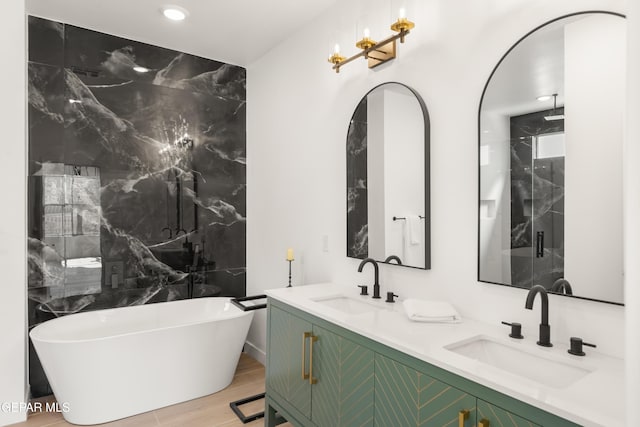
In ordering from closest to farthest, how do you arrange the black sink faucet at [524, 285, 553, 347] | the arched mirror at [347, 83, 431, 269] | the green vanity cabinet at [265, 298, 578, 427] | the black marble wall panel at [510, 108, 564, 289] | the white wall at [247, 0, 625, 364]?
the green vanity cabinet at [265, 298, 578, 427] < the black sink faucet at [524, 285, 553, 347] < the black marble wall panel at [510, 108, 564, 289] < the white wall at [247, 0, 625, 364] < the arched mirror at [347, 83, 431, 269]

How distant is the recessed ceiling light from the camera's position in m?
2.79

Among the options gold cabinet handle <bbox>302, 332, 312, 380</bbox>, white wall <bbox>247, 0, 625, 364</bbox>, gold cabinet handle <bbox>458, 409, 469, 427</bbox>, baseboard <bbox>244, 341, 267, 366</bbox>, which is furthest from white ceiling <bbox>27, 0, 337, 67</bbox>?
baseboard <bbox>244, 341, 267, 366</bbox>

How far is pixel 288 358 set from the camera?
2193mm

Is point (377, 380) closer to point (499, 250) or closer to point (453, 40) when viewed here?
point (499, 250)

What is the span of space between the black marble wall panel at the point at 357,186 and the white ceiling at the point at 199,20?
3.05ft

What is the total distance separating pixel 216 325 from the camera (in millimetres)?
2859

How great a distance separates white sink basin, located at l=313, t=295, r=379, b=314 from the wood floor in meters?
0.96

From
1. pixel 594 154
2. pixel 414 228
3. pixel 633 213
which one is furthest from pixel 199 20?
pixel 633 213

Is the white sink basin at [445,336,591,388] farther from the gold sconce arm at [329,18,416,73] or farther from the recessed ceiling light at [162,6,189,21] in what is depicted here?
the recessed ceiling light at [162,6,189,21]

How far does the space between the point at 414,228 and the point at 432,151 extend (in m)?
0.42

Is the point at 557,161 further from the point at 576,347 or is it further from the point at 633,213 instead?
the point at 633,213

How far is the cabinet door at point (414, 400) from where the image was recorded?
127cm

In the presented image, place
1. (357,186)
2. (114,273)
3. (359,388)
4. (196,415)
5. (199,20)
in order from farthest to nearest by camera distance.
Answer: (114,273), (199,20), (196,415), (357,186), (359,388)

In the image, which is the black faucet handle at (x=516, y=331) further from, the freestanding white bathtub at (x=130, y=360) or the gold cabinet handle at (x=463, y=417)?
the freestanding white bathtub at (x=130, y=360)
